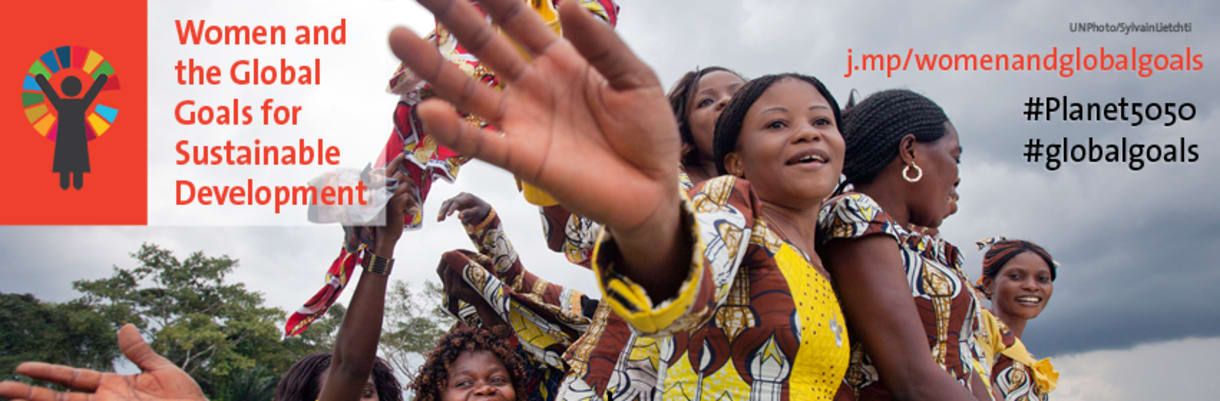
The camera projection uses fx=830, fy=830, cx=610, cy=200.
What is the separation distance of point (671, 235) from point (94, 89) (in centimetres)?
423

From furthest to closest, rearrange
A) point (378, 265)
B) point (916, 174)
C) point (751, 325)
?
point (378, 265) < point (916, 174) < point (751, 325)

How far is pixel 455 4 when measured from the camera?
4.35 ft

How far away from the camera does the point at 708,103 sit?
3252 mm

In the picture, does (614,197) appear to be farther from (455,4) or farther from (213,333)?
(213,333)

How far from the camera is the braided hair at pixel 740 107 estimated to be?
7.18ft

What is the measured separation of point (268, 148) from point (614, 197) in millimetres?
3147

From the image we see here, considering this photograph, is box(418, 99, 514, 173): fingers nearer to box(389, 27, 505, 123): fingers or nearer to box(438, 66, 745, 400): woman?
box(389, 27, 505, 123): fingers

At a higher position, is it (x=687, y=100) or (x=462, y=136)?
(x=687, y=100)

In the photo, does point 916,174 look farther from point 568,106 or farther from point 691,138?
point 568,106

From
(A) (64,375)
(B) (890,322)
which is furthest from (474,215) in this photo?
(B) (890,322)

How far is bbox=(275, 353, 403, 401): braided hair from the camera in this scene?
4344 mm

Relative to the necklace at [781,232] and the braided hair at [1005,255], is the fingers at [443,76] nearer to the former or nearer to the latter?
the necklace at [781,232]

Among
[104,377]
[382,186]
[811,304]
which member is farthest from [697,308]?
[382,186]

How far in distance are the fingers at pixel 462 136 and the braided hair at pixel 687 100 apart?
2.01 m
